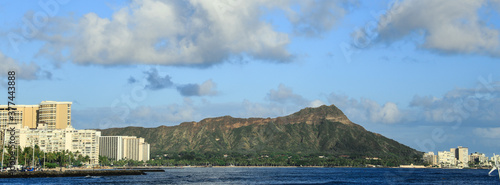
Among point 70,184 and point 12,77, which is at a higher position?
point 12,77

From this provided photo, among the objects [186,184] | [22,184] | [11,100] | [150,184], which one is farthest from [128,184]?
[11,100]

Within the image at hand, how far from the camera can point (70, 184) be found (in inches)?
7441

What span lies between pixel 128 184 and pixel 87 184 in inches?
569

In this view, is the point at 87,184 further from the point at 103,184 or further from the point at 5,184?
the point at 5,184

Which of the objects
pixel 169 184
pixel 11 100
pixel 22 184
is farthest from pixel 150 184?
pixel 11 100

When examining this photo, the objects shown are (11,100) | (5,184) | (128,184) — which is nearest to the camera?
(11,100)

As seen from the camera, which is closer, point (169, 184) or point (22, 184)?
point (22, 184)

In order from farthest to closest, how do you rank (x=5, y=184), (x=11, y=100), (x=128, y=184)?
(x=128, y=184)
(x=5, y=184)
(x=11, y=100)

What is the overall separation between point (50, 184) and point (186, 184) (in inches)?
1761

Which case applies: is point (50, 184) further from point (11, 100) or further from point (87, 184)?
point (11, 100)

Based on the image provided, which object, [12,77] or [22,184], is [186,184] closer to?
[22,184]

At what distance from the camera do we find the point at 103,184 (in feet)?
632

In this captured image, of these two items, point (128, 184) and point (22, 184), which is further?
point (128, 184)

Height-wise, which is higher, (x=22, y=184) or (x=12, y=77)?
(x=12, y=77)
